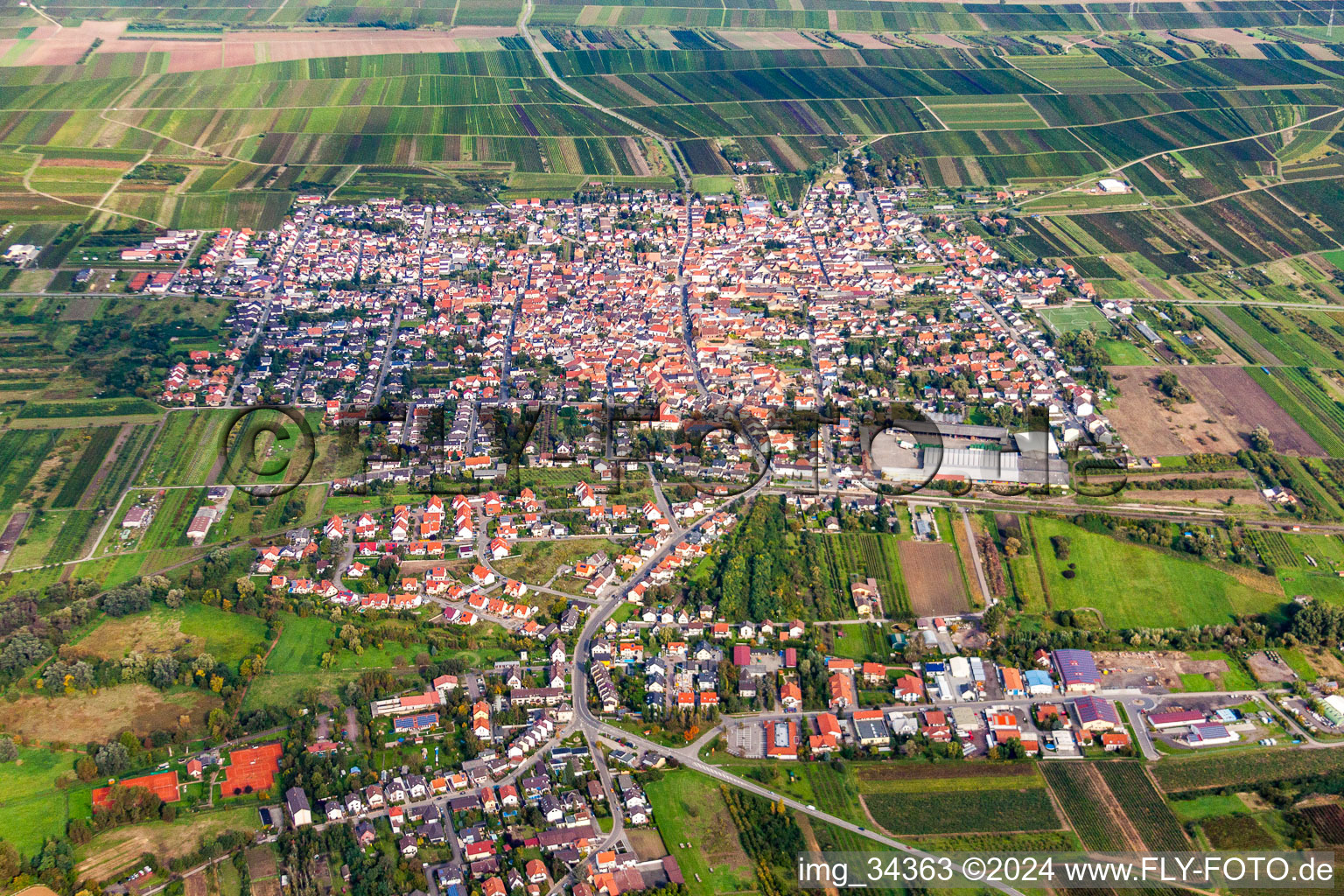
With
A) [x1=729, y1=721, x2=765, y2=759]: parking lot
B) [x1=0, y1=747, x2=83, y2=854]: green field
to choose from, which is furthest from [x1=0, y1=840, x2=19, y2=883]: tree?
[x1=729, y1=721, x2=765, y2=759]: parking lot

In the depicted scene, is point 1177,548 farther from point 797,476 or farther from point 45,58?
point 45,58

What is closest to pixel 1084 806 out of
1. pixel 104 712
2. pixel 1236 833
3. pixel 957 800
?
pixel 957 800

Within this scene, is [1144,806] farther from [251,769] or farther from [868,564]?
[251,769]

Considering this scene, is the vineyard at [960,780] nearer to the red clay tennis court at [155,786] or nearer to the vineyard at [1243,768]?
the vineyard at [1243,768]

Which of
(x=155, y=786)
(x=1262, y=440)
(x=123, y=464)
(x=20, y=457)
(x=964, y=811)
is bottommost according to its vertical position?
(x=155, y=786)

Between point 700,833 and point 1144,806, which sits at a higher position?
point 1144,806

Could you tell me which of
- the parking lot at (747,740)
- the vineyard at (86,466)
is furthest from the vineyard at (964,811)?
the vineyard at (86,466)
